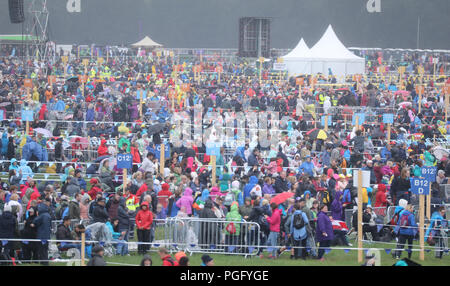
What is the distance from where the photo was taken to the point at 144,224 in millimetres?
12805

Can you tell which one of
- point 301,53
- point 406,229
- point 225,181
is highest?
point 301,53

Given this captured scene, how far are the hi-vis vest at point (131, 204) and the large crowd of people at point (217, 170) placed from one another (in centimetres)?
2

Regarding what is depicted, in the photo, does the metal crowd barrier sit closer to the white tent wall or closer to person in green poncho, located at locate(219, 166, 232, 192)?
person in green poncho, located at locate(219, 166, 232, 192)

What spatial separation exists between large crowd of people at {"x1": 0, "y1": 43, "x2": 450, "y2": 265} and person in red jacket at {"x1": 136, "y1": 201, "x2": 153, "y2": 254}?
0.06ft

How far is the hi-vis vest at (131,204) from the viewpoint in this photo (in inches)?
554

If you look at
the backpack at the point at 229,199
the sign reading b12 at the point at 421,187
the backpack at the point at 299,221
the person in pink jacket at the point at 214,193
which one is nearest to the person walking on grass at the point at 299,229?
the backpack at the point at 299,221

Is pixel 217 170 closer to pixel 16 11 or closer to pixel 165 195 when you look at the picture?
pixel 165 195

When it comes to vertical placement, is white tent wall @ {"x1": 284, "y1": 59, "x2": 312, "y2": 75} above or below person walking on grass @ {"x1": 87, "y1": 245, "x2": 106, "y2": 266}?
above

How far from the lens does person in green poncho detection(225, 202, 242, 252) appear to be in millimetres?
12898

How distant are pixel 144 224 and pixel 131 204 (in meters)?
1.38

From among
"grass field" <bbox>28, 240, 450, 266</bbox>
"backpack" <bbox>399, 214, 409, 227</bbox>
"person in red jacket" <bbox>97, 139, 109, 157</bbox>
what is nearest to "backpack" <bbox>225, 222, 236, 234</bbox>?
"grass field" <bbox>28, 240, 450, 266</bbox>

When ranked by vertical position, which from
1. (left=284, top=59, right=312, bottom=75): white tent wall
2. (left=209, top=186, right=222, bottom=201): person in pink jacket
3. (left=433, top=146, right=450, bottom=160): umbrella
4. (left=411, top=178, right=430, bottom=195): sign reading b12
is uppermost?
(left=284, top=59, right=312, bottom=75): white tent wall

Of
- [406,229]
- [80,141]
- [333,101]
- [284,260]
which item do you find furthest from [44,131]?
[333,101]
